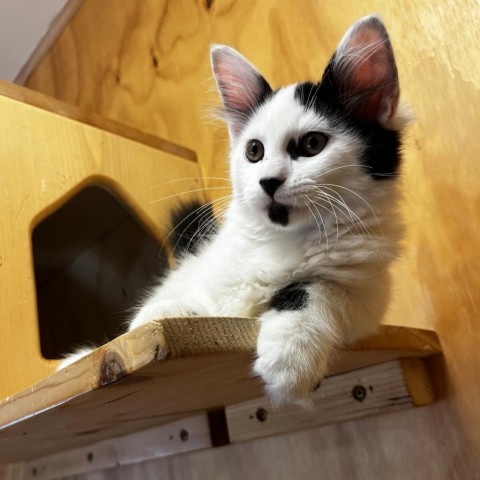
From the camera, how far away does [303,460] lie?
1.15 m

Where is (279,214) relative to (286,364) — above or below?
above

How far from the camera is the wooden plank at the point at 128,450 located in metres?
1.30

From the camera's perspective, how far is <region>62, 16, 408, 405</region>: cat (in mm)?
811

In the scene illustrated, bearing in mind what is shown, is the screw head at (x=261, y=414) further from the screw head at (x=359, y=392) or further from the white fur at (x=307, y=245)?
the white fur at (x=307, y=245)

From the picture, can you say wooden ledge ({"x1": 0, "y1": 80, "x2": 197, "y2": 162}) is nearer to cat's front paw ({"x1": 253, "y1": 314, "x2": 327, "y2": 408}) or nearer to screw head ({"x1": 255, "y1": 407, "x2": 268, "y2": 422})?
screw head ({"x1": 255, "y1": 407, "x2": 268, "y2": 422})

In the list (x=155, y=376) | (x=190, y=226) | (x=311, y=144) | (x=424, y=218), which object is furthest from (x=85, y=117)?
(x=155, y=376)

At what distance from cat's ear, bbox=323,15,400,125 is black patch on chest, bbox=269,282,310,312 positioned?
1.08 feet

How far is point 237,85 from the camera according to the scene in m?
1.08

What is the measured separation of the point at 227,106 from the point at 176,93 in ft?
2.30

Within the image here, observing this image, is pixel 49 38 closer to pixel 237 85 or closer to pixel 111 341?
pixel 237 85

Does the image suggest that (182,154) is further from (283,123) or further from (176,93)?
(283,123)

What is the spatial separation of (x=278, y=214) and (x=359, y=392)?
1.28ft

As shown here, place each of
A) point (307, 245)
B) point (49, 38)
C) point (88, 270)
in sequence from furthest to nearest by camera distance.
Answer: point (49, 38) → point (88, 270) → point (307, 245)

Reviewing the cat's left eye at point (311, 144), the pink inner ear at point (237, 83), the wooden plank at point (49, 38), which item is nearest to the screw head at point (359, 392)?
the cat's left eye at point (311, 144)
